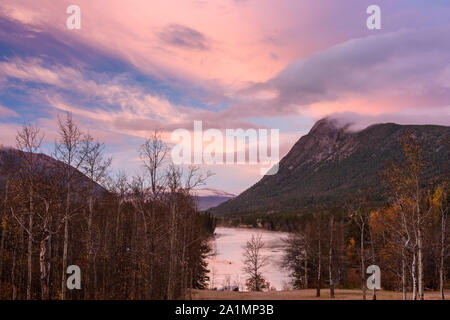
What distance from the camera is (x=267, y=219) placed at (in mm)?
190875

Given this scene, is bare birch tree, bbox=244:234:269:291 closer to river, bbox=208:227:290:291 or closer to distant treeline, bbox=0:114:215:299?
river, bbox=208:227:290:291

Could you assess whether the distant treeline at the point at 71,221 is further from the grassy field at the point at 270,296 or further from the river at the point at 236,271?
the river at the point at 236,271

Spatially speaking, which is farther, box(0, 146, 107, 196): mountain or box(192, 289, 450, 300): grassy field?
box(192, 289, 450, 300): grassy field

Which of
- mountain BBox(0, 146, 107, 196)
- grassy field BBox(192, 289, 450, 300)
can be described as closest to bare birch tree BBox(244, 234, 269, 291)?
grassy field BBox(192, 289, 450, 300)

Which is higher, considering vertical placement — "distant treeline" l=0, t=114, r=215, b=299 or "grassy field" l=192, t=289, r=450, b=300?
"distant treeline" l=0, t=114, r=215, b=299

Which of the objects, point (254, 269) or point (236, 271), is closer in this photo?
point (254, 269)

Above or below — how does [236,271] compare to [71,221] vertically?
below

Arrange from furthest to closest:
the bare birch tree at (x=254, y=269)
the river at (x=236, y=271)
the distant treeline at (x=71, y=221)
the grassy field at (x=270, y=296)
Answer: the river at (x=236, y=271)
the bare birch tree at (x=254, y=269)
the grassy field at (x=270, y=296)
the distant treeline at (x=71, y=221)

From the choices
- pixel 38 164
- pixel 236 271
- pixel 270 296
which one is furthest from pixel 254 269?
pixel 38 164

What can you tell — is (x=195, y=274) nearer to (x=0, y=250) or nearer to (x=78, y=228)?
(x=78, y=228)

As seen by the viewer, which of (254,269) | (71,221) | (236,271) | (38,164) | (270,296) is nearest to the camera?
(38,164)

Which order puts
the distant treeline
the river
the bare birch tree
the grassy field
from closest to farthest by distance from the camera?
the distant treeline → the grassy field → the bare birch tree → the river

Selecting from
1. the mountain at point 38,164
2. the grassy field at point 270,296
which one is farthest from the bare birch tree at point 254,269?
the mountain at point 38,164

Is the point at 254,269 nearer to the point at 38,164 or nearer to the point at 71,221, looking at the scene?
the point at 71,221
